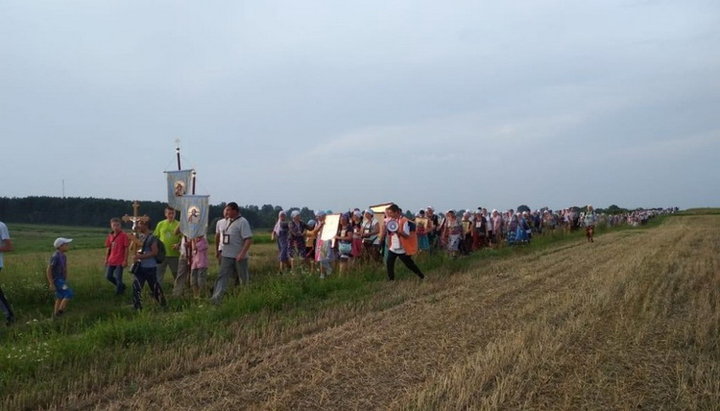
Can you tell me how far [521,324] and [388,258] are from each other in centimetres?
527

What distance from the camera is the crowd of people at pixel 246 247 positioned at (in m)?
10.1

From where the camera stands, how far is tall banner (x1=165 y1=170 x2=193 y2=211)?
516 inches

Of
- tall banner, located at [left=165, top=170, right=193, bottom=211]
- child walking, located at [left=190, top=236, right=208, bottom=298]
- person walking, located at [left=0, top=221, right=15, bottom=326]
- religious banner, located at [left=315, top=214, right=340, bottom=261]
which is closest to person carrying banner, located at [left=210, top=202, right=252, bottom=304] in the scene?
child walking, located at [left=190, top=236, right=208, bottom=298]

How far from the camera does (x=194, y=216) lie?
467 inches

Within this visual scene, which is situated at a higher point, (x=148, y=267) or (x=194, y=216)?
(x=194, y=216)

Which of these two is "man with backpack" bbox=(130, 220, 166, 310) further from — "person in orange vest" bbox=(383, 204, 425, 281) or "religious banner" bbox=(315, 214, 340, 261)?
"person in orange vest" bbox=(383, 204, 425, 281)

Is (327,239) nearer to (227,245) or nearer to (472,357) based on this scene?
(227,245)

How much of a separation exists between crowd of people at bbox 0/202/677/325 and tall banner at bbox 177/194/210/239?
18 cm

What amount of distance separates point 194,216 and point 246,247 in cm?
222

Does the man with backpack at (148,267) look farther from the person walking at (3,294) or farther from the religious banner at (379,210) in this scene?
the religious banner at (379,210)

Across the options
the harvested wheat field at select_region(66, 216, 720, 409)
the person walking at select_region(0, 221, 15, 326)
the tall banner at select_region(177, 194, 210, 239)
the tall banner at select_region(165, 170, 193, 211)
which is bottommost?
the harvested wheat field at select_region(66, 216, 720, 409)

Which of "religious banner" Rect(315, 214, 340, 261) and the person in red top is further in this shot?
"religious banner" Rect(315, 214, 340, 261)

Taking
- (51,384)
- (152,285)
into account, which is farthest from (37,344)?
(152,285)

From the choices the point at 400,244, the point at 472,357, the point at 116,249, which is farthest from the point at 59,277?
the point at 472,357
